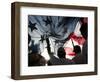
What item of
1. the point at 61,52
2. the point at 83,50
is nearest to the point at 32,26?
the point at 61,52

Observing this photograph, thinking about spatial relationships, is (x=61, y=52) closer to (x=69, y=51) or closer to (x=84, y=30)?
(x=69, y=51)

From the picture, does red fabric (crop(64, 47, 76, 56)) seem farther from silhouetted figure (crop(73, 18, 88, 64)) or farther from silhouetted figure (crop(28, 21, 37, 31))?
silhouetted figure (crop(28, 21, 37, 31))

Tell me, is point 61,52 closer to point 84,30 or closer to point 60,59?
point 60,59

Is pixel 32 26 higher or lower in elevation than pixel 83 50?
higher

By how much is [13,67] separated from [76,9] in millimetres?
483

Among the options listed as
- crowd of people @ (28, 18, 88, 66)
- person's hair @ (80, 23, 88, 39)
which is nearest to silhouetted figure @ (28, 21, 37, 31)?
crowd of people @ (28, 18, 88, 66)

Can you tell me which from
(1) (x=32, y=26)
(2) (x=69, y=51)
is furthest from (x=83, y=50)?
(1) (x=32, y=26)

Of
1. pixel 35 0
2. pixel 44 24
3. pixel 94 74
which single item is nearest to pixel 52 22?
pixel 44 24

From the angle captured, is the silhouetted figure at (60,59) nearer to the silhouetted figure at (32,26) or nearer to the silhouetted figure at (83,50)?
the silhouetted figure at (83,50)

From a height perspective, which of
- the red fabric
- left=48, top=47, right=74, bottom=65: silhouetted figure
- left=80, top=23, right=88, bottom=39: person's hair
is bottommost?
left=48, top=47, right=74, bottom=65: silhouetted figure

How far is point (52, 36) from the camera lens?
57.0 inches

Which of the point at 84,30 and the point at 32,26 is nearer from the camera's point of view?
the point at 32,26

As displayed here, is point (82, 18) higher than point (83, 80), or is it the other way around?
point (82, 18)

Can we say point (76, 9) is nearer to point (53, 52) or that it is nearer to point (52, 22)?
point (52, 22)
